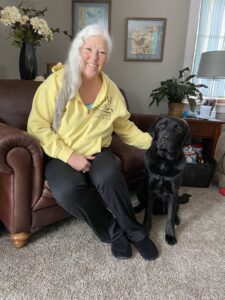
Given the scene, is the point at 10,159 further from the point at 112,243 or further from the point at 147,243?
the point at 147,243

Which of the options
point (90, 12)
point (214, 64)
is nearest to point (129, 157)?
point (214, 64)

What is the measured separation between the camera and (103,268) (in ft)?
Result: 3.86

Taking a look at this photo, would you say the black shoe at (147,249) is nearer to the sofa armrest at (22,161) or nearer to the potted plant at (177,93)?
the sofa armrest at (22,161)

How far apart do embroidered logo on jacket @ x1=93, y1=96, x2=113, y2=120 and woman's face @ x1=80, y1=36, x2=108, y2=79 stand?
0.56 feet

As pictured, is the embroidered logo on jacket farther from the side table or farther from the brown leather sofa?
the side table

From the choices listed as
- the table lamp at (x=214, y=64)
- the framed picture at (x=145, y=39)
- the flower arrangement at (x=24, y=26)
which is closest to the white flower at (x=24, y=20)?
the flower arrangement at (x=24, y=26)

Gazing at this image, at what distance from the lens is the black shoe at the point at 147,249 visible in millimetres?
1237

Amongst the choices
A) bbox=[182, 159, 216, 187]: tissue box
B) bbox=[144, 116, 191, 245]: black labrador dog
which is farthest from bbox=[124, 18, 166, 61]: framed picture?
bbox=[144, 116, 191, 245]: black labrador dog

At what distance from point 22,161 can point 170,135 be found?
73cm

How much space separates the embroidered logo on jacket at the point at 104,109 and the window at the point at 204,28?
1483 millimetres

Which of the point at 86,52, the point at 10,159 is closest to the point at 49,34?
the point at 86,52

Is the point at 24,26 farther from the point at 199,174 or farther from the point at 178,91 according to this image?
the point at 199,174

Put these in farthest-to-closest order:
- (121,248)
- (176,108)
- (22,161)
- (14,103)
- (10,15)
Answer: (176,108)
(10,15)
(14,103)
(121,248)
(22,161)

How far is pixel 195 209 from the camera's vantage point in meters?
1.78
